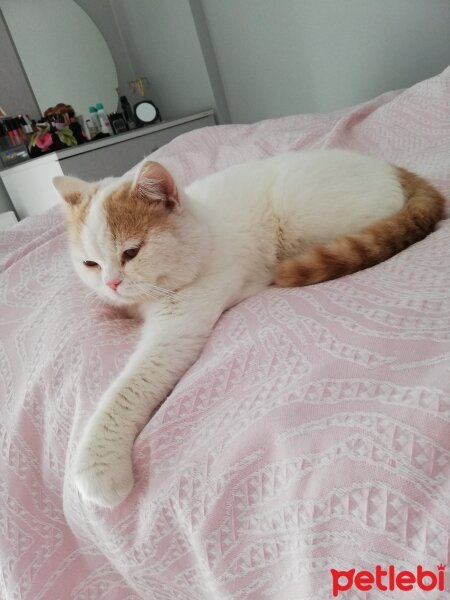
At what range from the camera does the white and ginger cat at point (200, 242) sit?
701 millimetres

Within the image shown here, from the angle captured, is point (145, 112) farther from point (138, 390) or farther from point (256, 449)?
point (256, 449)

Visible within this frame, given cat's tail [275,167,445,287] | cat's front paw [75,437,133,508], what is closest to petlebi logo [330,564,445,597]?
cat's front paw [75,437,133,508]

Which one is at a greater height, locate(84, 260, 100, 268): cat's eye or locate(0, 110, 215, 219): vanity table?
locate(0, 110, 215, 219): vanity table

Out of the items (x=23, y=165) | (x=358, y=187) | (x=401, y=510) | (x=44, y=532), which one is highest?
(x=23, y=165)

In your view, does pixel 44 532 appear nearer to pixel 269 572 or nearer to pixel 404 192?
pixel 269 572

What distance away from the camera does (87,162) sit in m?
2.56

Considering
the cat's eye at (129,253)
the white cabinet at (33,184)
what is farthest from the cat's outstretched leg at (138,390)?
the white cabinet at (33,184)

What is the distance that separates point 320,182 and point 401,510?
76 centimetres

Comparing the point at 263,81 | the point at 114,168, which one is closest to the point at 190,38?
the point at 263,81

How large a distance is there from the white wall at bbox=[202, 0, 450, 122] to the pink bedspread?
171 cm

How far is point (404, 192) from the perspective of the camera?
1020 millimetres

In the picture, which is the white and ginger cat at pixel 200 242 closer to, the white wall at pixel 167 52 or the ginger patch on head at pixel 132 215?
the ginger patch on head at pixel 132 215

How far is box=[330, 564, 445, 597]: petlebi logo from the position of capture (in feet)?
1.26

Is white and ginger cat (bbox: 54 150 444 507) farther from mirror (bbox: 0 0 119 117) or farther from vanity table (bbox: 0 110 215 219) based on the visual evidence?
mirror (bbox: 0 0 119 117)
